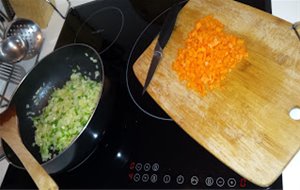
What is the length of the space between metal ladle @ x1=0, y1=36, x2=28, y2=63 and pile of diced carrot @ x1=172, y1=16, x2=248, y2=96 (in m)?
0.55

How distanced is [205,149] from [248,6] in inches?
15.0

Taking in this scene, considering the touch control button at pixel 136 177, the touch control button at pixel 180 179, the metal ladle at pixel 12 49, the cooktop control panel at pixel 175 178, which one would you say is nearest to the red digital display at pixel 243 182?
the cooktop control panel at pixel 175 178

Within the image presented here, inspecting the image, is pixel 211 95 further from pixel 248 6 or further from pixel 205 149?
pixel 248 6

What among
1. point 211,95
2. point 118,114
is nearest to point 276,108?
point 211,95

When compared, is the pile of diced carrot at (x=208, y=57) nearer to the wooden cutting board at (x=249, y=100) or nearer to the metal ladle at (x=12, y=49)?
the wooden cutting board at (x=249, y=100)

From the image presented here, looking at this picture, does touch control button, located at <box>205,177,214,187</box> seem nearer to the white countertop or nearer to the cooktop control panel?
the cooktop control panel

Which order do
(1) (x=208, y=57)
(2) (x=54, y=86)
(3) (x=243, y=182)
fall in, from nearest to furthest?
1. (3) (x=243, y=182)
2. (1) (x=208, y=57)
3. (2) (x=54, y=86)

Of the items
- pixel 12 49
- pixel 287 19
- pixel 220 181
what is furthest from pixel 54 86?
pixel 287 19

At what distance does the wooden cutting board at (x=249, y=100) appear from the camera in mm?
669

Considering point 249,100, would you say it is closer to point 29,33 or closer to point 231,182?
point 231,182

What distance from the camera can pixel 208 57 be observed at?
0.80 meters

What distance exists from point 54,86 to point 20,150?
0.97ft

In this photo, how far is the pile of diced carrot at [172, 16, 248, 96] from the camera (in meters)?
0.79

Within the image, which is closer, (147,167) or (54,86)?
(147,167)
